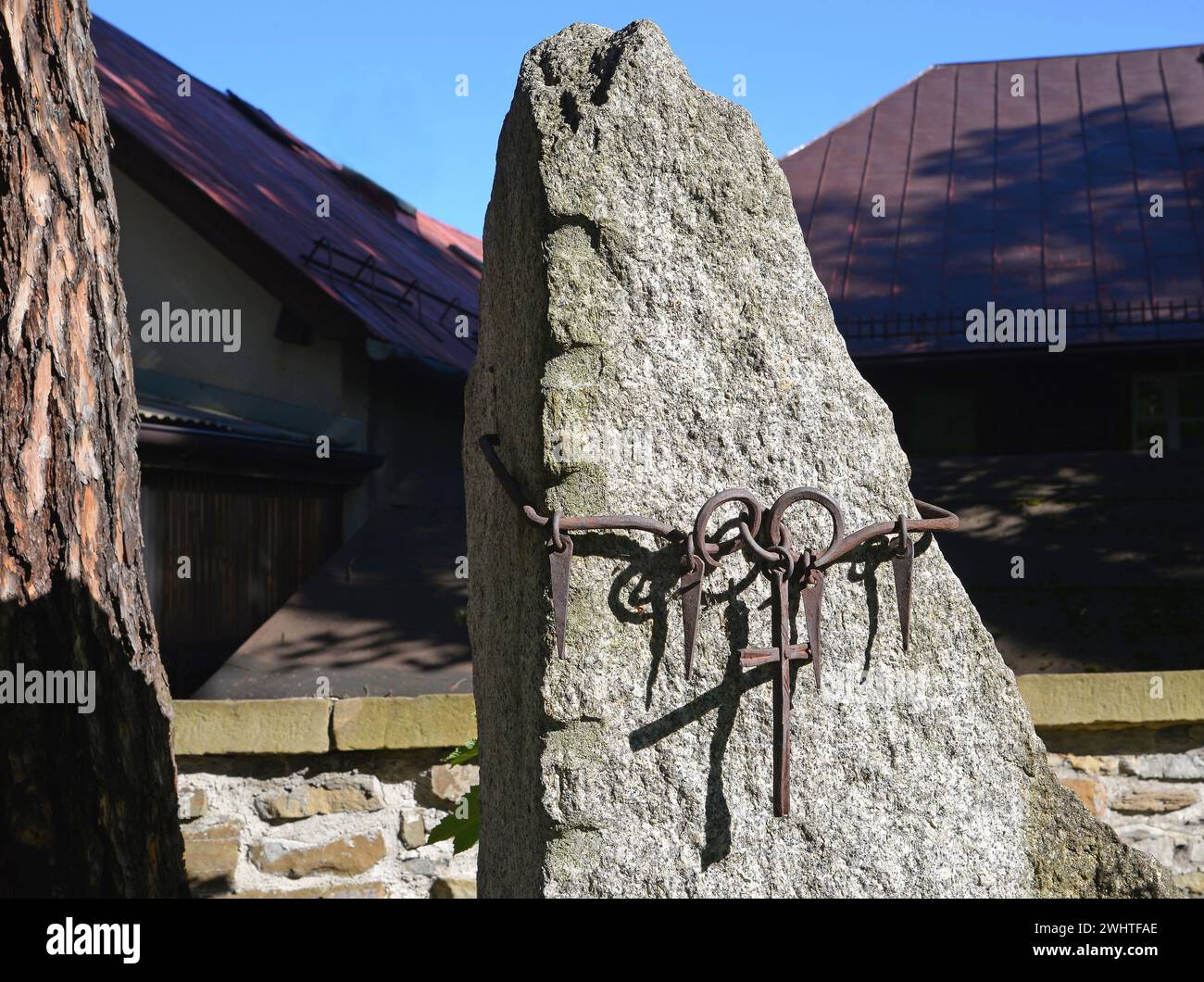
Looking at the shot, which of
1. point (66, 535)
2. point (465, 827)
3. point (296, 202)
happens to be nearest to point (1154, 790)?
point (465, 827)

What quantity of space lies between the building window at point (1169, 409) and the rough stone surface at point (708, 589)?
24.7 ft

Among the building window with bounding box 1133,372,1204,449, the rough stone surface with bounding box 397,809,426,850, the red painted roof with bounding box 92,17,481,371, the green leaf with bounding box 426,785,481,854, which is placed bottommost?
the rough stone surface with bounding box 397,809,426,850

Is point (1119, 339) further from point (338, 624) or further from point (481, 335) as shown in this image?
point (481, 335)

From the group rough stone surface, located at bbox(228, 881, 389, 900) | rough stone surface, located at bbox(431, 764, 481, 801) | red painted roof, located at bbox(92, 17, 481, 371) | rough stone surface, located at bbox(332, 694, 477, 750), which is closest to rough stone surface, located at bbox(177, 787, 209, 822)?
rough stone surface, located at bbox(228, 881, 389, 900)

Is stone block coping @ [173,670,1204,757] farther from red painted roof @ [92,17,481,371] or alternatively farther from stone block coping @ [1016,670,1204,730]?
red painted roof @ [92,17,481,371]

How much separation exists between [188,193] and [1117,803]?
6.49 m

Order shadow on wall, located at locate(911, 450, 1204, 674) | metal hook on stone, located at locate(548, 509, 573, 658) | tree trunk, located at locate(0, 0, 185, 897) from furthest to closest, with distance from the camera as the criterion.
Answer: shadow on wall, located at locate(911, 450, 1204, 674) < tree trunk, located at locate(0, 0, 185, 897) < metal hook on stone, located at locate(548, 509, 573, 658)

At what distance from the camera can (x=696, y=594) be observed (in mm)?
1880

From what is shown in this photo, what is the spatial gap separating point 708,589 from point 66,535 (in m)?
1.97

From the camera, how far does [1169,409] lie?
8945mm

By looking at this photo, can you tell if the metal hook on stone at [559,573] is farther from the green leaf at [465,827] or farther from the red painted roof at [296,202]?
the red painted roof at [296,202]

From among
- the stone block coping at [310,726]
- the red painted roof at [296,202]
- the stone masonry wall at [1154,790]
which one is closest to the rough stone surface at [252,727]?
the stone block coping at [310,726]

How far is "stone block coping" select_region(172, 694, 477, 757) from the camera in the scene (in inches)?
171

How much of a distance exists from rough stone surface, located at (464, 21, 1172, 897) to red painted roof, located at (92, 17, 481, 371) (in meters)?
6.11
